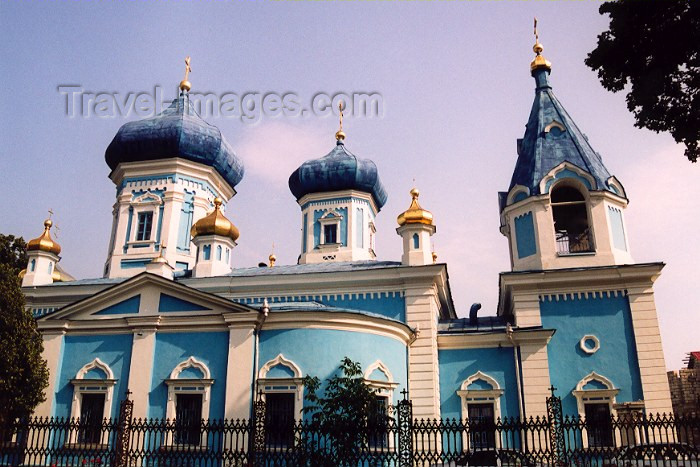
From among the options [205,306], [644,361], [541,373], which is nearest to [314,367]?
[205,306]

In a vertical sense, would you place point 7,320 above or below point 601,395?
above

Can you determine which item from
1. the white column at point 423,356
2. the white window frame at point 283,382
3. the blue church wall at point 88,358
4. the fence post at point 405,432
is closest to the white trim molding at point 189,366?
the blue church wall at point 88,358

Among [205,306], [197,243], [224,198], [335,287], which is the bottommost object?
[205,306]

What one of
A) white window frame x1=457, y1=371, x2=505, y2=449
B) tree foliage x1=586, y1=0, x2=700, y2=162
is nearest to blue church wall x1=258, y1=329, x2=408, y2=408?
white window frame x1=457, y1=371, x2=505, y2=449

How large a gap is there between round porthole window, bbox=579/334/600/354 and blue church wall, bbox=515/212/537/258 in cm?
245

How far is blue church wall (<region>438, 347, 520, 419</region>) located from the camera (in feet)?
47.4

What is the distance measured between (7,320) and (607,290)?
13757 millimetres

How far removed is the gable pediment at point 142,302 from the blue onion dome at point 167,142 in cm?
689

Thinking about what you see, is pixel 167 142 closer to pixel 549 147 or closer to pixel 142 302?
pixel 142 302

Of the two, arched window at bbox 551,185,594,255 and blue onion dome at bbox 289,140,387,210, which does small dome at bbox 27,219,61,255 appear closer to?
blue onion dome at bbox 289,140,387,210

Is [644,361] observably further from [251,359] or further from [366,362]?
[251,359]

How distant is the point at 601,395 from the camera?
14.0 m

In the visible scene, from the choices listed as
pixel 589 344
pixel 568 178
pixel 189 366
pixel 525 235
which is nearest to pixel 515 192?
pixel 525 235

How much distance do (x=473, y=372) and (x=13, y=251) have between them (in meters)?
17.8
